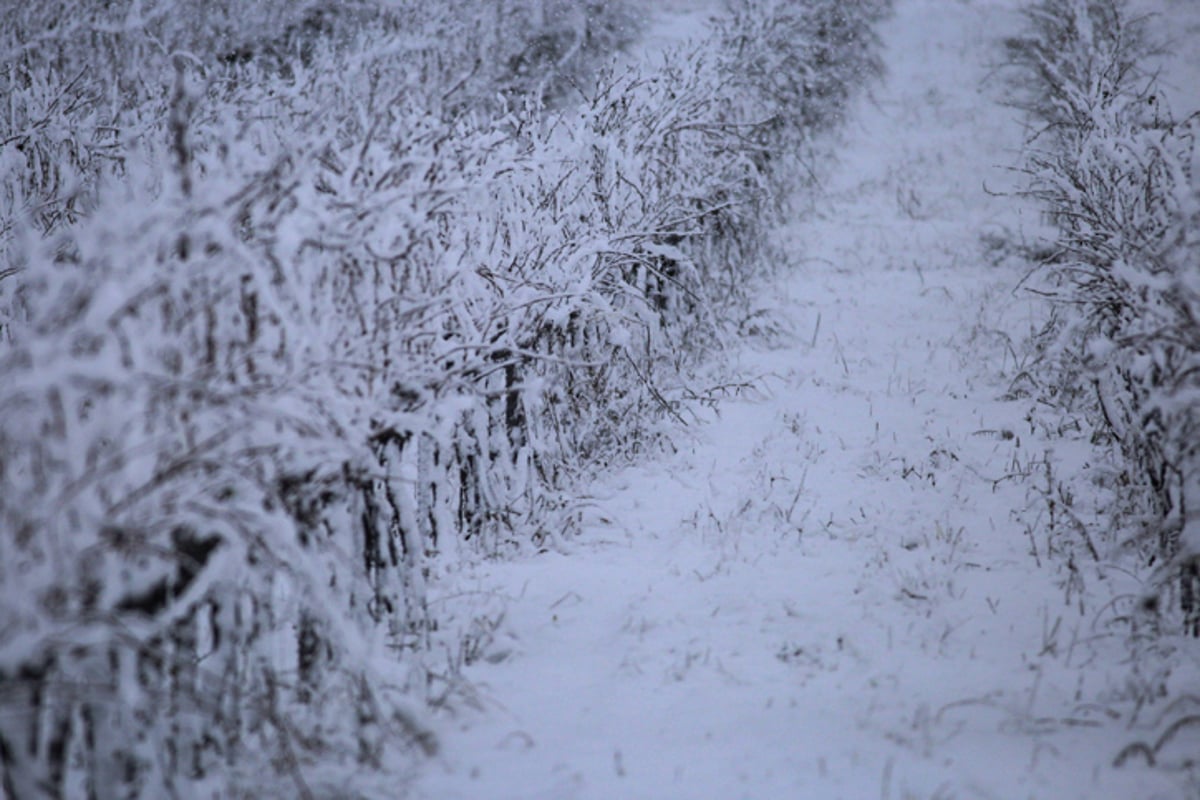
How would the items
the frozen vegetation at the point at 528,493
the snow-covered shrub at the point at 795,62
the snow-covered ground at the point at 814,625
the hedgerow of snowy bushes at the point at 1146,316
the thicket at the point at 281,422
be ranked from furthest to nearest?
the snow-covered shrub at the point at 795,62 < the hedgerow of snowy bushes at the point at 1146,316 < the snow-covered ground at the point at 814,625 < the frozen vegetation at the point at 528,493 < the thicket at the point at 281,422

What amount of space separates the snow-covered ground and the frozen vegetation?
0.02 m

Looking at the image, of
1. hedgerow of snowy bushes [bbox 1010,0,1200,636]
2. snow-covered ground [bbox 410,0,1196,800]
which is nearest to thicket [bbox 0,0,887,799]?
snow-covered ground [bbox 410,0,1196,800]

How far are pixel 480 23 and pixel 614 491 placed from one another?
1803cm

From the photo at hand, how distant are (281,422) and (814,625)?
2.30 m

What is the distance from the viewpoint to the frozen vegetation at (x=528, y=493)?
1.82 m

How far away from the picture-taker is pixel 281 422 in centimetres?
211

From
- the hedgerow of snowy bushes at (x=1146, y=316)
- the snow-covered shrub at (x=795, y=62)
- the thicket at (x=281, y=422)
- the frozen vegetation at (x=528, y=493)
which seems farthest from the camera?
the snow-covered shrub at (x=795, y=62)

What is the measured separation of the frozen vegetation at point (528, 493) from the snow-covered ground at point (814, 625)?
0.02 metres

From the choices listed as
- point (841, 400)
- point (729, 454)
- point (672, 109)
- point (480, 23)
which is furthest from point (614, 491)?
point (480, 23)

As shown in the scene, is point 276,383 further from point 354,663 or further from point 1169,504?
point 1169,504

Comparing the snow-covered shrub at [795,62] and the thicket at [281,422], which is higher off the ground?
the snow-covered shrub at [795,62]

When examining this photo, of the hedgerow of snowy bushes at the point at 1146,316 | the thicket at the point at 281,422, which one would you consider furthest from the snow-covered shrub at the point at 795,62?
the thicket at the point at 281,422

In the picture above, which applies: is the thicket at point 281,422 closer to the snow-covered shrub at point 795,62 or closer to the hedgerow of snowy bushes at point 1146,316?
the hedgerow of snowy bushes at point 1146,316

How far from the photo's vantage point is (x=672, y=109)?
6.45 metres
